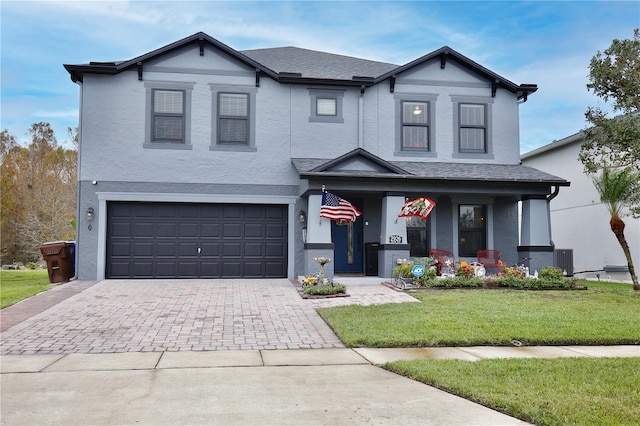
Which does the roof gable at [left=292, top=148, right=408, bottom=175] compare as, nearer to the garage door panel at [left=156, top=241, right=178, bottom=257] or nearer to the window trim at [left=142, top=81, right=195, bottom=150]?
the window trim at [left=142, top=81, right=195, bottom=150]

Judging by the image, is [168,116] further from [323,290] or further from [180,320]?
[180,320]

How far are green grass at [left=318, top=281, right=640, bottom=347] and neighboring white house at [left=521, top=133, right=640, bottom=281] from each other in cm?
596

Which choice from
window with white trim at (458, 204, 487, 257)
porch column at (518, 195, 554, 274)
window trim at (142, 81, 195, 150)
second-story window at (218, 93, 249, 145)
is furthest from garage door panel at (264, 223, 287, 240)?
porch column at (518, 195, 554, 274)

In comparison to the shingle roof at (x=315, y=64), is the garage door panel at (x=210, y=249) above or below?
below

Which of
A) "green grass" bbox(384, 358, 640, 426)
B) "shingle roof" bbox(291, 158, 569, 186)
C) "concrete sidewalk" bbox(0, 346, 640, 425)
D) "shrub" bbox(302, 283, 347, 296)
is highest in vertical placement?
"shingle roof" bbox(291, 158, 569, 186)

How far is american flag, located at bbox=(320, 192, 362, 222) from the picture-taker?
1397 cm

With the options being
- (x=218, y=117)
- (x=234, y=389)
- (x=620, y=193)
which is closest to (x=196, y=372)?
(x=234, y=389)

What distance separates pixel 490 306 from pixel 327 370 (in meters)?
5.67

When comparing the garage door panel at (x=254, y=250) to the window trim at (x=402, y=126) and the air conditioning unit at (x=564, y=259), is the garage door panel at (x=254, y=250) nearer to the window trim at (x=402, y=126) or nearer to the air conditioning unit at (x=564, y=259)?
the window trim at (x=402, y=126)

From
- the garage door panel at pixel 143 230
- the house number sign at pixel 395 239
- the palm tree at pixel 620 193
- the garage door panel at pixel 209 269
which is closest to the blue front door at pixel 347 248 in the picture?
the house number sign at pixel 395 239

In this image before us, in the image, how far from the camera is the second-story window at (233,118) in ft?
52.5

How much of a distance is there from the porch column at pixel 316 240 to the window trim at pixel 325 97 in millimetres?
3251

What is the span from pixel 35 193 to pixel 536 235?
3284cm

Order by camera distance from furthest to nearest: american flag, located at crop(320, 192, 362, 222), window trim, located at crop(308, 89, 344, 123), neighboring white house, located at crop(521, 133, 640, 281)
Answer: neighboring white house, located at crop(521, 133, 640, 281), window trim, located at crop(308, 89, 344, 123), american flag, located at crop(320, 192, 362, 222)
